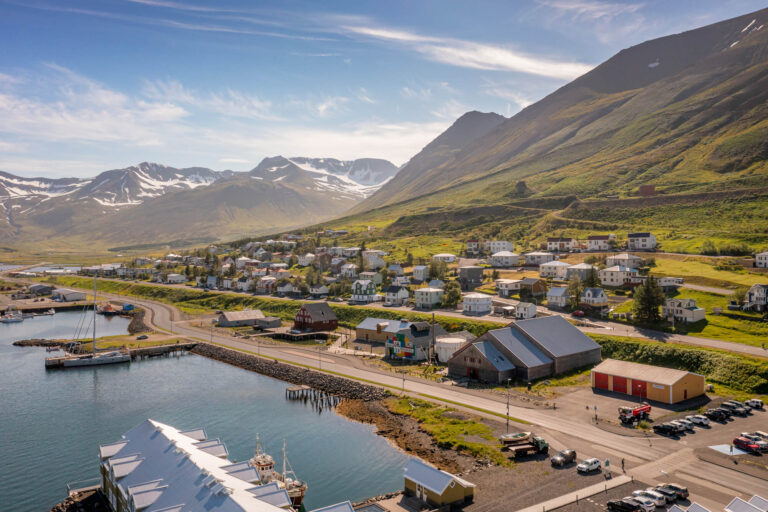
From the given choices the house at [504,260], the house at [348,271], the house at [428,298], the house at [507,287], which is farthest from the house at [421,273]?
the house at [348,271]

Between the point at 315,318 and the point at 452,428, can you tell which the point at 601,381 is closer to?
the point at 452,428

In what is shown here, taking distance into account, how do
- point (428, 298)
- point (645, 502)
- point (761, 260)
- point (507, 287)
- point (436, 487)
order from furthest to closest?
1. point (507, 287)
2. point (428, 298)
3. point (761, 260)
4. point (436, 487)
5. point (645, 502)

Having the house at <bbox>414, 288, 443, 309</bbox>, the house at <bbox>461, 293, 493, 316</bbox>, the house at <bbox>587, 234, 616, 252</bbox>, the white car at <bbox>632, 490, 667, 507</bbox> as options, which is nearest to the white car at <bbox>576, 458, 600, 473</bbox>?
the white car at <bbox>632, 490, 667, 507</bbox>

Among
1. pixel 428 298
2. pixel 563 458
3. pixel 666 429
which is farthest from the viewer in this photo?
pixel 428 298

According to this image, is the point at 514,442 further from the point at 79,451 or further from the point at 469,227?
the point at 469,227

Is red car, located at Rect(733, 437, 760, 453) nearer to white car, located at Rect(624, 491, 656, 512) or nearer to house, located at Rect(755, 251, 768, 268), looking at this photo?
white car, located at Rect(624, 491, 656, 512)

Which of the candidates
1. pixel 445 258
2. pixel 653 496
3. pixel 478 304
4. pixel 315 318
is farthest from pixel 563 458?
pixel 445 258

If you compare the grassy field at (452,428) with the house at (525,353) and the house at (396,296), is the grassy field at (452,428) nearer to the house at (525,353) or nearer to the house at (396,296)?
the house at (525,353)
